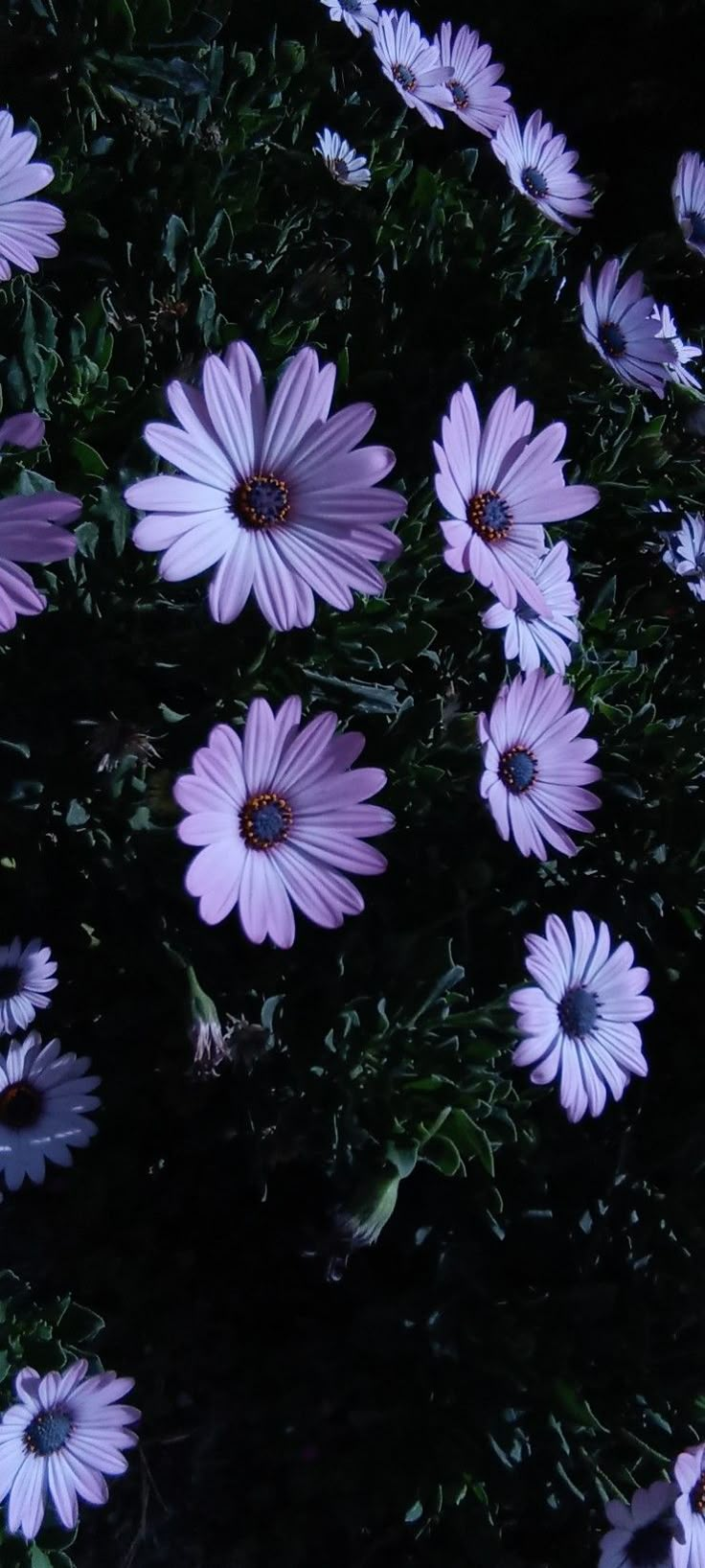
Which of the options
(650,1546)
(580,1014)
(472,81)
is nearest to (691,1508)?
(650,1546)

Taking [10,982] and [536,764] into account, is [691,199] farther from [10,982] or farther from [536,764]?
[10,982]

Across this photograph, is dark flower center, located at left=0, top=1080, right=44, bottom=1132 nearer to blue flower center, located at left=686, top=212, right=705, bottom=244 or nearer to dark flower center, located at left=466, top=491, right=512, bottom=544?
dark flower center, located at left=466, top=491, right=512, bottom=544

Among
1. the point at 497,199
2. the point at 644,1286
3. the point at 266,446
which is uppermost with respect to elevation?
the point at 497,199

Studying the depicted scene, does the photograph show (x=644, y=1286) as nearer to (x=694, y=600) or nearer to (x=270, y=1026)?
(x=270, y=1026)

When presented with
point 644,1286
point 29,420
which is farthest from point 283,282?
point 644,1286

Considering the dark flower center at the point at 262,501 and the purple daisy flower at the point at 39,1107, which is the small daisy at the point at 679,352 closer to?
the dark flower center at the point at 262,501
